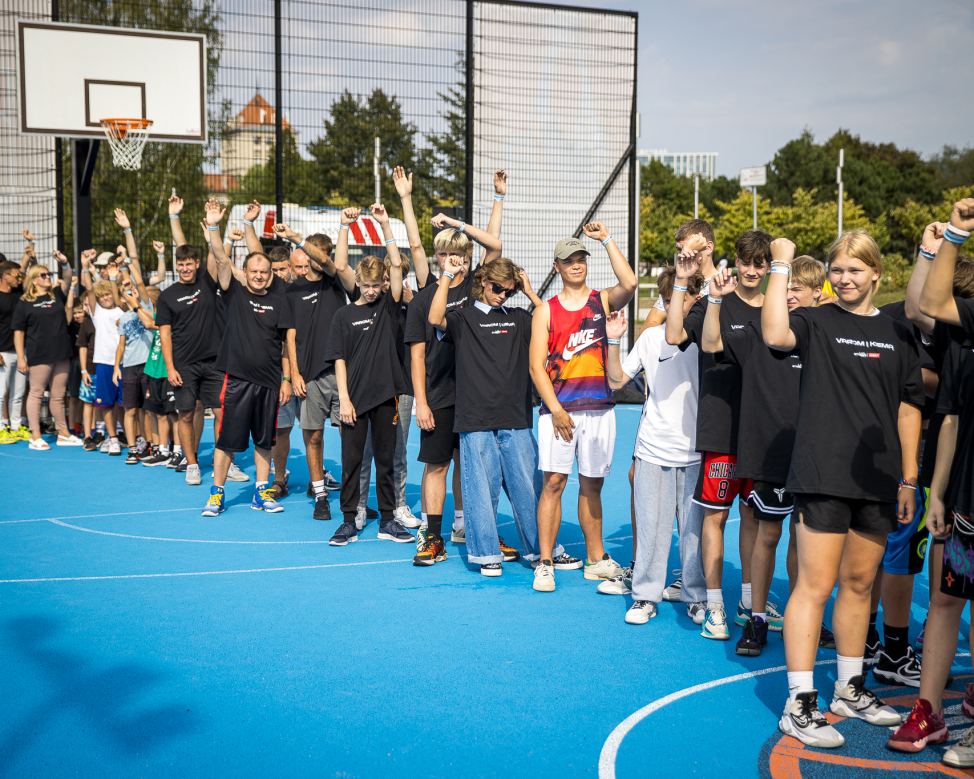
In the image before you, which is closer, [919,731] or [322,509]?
[919,731]

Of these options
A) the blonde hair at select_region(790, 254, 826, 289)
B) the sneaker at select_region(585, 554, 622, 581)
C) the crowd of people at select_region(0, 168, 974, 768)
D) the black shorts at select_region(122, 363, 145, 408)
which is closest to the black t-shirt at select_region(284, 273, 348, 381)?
the crowd of people at select_region(0, 168, 974, 768)

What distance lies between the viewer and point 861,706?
3.65 metres

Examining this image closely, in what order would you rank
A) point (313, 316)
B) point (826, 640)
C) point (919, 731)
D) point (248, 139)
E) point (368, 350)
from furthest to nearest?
point (248, 139) < point (313, 316) < point (368, 350) < point (826, 640) < point (919, 731)

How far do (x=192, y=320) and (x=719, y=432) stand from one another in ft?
19.9

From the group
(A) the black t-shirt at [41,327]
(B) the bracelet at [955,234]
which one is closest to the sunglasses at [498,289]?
(B) the bracelet at [955,234]

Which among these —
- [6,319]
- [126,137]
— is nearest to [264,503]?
[6,319]

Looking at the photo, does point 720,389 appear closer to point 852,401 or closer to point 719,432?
point 719,432

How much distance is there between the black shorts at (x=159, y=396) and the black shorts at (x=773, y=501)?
735 centimetres

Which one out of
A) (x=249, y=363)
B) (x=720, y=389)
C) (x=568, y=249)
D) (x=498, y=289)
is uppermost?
(x=568, y=249)

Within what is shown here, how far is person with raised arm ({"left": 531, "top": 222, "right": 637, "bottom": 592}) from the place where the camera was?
5.45 metres

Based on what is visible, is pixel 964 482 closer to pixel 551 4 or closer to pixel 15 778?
pixel 15 778

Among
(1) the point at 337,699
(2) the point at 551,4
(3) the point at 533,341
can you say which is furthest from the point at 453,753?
(2) the point at 551,4

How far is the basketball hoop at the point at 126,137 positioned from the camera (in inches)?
474

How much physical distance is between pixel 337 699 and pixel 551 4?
45.0 feet
